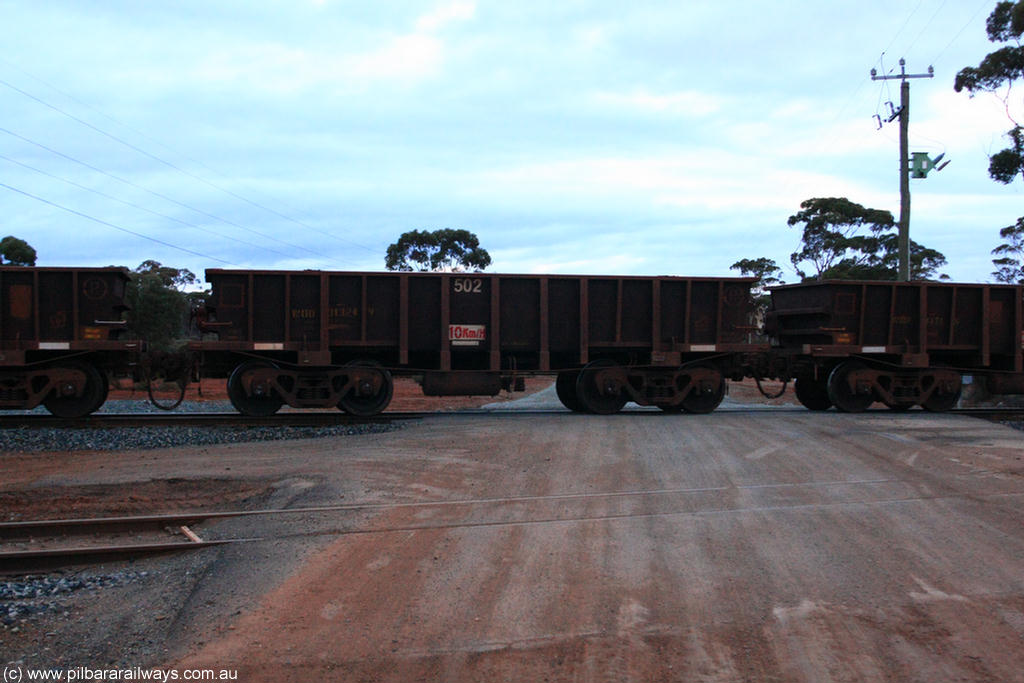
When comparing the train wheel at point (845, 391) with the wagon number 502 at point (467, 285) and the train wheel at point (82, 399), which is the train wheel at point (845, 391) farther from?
the train wheel at point (82, 399)

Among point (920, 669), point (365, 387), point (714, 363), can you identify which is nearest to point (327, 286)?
point (365, 387)

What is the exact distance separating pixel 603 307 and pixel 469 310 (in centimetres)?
276

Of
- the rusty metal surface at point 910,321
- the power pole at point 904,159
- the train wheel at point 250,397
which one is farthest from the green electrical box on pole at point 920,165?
the train wheel at point 250,397

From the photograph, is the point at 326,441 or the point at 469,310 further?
the point at 469,310

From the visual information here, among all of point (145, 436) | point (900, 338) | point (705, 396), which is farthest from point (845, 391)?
point (145, 436)

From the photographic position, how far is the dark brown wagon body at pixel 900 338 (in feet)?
51.3

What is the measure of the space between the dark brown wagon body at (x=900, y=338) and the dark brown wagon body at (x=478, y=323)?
1.34 metres

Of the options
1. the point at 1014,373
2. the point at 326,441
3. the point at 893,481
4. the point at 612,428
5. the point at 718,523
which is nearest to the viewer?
the point at 718,523

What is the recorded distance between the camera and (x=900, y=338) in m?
15.9

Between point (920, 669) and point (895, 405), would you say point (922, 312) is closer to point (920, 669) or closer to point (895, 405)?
point (895, 405)

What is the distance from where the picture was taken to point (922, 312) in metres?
Answer: 15.9

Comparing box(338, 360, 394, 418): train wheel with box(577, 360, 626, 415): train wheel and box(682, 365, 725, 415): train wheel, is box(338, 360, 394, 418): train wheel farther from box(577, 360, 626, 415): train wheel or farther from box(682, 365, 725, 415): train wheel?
box(682, 365, 725, 415): train wheel

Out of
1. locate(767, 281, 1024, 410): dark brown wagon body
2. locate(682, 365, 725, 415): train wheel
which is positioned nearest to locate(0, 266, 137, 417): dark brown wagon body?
locate(682, 365, 725, 415): train wheel

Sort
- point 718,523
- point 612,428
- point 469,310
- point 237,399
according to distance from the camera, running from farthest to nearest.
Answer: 1. point 469,310
2. point 237,399
3. point 612,428
4. point 718,523
